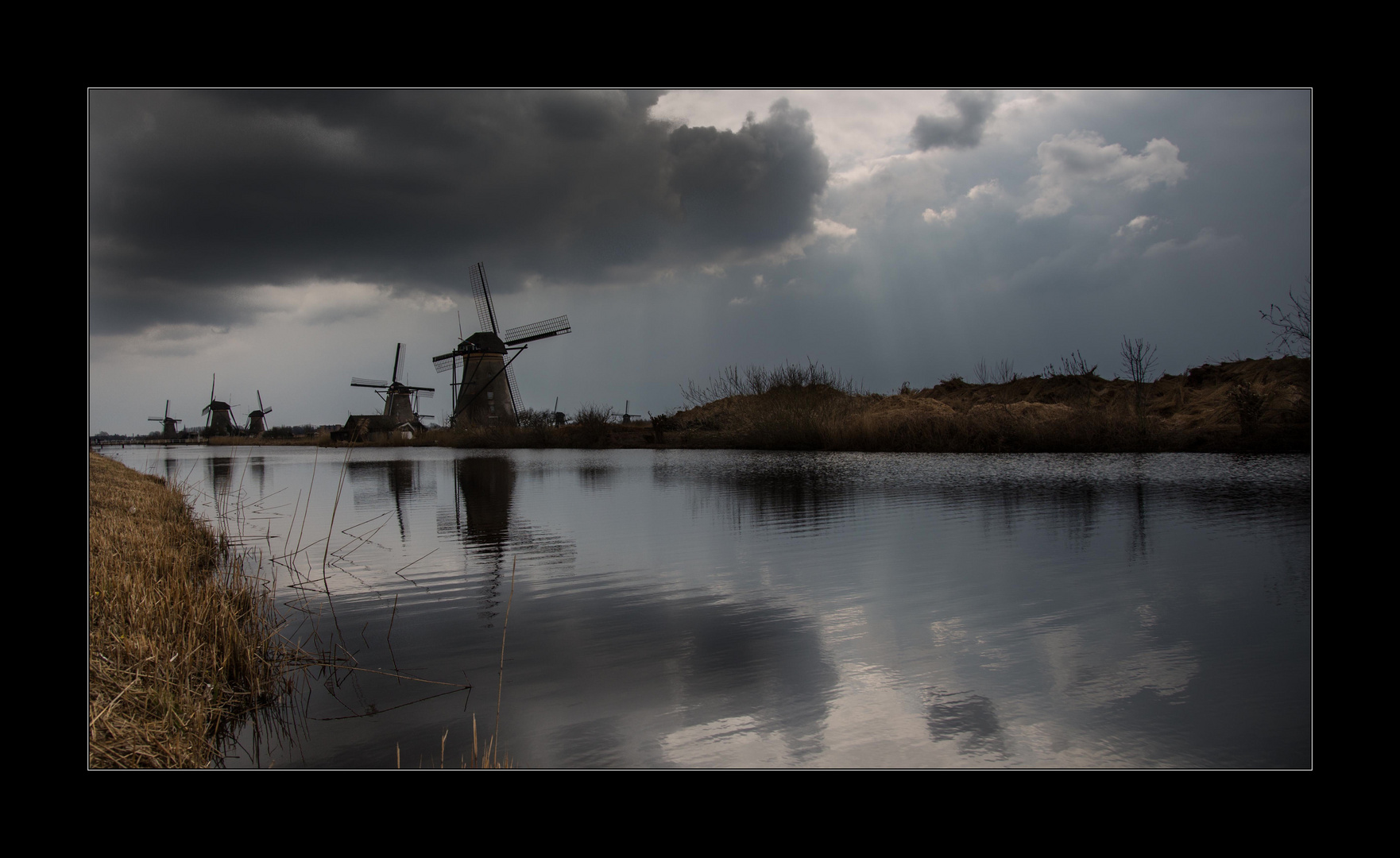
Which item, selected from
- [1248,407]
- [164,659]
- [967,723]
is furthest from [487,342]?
[967,723]

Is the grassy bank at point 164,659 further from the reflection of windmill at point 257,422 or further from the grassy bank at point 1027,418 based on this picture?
the reflection of windmill at point 257,422

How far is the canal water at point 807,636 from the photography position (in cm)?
232

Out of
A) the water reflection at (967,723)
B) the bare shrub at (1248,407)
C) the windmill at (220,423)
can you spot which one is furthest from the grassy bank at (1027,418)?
the windmill at (220,423)

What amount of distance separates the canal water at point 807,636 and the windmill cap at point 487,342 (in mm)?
29295

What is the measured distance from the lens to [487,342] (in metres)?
35.9

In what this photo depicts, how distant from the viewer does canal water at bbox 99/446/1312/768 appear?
232cm

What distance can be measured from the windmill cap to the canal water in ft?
96.1

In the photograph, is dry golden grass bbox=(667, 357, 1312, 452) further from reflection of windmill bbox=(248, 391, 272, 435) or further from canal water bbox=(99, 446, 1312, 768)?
reflection of windmill bbox=(248, 391, 272, 435)

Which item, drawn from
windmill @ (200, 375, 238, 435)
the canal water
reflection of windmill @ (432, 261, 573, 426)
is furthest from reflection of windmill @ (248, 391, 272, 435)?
the canal water
